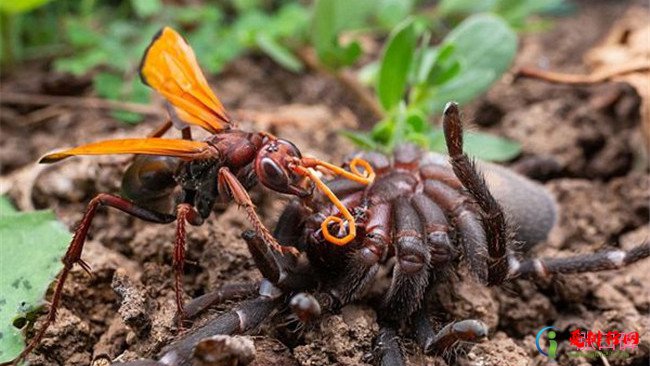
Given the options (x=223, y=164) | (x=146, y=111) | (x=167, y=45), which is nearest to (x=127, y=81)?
(x=146, y=111)

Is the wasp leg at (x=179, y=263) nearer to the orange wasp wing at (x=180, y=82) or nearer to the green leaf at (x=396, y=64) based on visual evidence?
the orange wasp wing at (x=180, y=82)

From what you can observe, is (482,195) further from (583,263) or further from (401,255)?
(583,263)

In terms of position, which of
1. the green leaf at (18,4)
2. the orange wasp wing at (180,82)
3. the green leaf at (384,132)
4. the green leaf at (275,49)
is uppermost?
the green leaf at (18,4)

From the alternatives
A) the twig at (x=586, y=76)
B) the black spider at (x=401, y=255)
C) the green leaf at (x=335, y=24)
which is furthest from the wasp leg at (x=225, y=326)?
the twig at (x=586, y=76)

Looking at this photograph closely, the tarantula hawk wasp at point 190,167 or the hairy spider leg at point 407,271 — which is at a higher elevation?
the tarantula hawk wasp at point 190,167

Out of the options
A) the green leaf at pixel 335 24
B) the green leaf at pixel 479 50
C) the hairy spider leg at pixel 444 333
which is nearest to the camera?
the hairy spider leg at pixel 444 333

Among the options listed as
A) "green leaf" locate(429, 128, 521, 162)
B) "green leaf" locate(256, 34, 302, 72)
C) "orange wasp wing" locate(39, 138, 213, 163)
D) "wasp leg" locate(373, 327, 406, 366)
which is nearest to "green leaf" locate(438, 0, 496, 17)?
"green leaf" locate(429, 128, 521, 162)

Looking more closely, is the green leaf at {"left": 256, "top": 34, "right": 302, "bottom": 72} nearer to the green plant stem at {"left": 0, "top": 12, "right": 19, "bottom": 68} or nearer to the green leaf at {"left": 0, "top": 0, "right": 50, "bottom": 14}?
the green leaf at {"left": 0, "top": 0, "right": 50, "bottom": 14}

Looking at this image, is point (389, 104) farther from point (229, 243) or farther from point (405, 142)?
point (229, 243)
